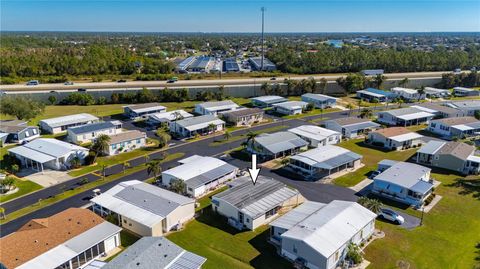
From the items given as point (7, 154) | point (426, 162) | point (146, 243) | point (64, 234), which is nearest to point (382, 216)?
point (426, 162)

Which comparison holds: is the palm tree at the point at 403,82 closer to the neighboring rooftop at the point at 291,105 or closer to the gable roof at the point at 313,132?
the neighboring rooftop at the point at 291,105

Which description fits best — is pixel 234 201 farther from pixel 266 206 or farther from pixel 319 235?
pixel 319 235

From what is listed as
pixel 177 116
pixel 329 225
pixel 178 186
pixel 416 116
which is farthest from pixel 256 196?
pixel 416 116

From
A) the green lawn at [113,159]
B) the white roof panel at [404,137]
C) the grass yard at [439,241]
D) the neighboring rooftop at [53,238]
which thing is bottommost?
the grass yard at [439,241]

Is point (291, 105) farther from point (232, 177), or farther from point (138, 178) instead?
point (138, 178)

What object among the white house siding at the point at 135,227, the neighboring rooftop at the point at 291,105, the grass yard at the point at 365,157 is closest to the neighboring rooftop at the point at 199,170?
the white house siding at the point at 135,227
